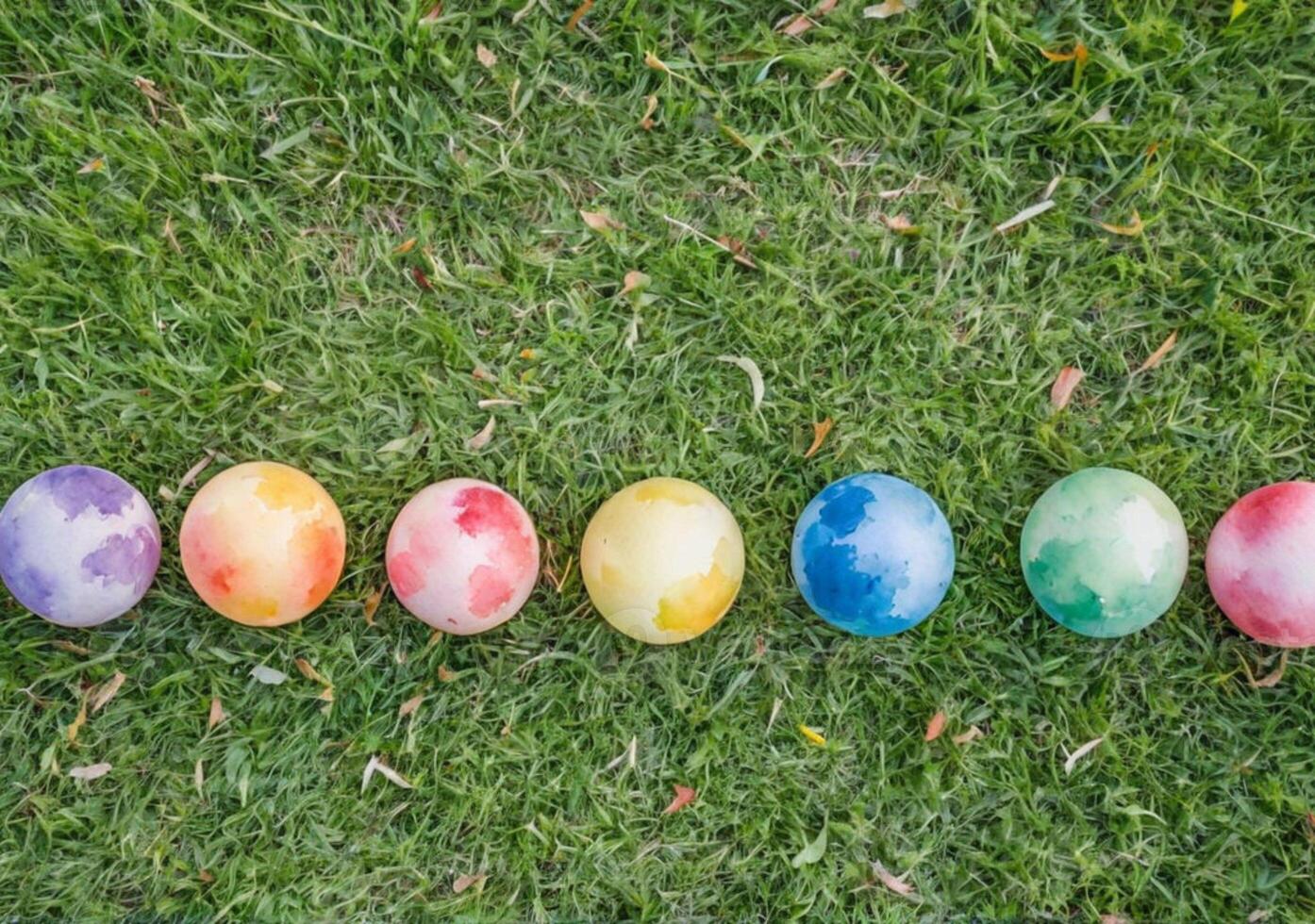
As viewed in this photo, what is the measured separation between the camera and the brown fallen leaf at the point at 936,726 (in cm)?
247

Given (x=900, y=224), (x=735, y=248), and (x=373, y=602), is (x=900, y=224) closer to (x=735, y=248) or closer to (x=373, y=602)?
(x=735, y=248)

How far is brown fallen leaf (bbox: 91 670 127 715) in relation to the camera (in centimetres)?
248

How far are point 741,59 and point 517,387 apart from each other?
0.97 metres

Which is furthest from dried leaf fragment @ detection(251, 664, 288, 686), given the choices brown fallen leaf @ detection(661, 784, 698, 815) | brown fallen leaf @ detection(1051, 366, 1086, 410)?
brown fallen leaf @ detection(1051, 366, 1086, 410)

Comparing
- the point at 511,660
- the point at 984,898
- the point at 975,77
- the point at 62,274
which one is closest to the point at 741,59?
the point at 975,77

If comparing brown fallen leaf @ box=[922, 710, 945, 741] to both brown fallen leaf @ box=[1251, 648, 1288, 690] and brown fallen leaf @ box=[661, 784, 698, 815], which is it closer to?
brown fallen leaf @ box=[661, 784, 698, 815]

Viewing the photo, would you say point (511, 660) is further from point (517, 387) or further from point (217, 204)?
point (217, 204)

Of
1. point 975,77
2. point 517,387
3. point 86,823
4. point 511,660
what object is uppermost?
point 975,77

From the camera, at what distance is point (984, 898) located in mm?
2482

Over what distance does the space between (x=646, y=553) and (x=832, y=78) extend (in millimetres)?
1256

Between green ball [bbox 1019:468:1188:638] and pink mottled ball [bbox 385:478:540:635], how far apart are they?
1178 millimetres

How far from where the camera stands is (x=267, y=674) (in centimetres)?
246

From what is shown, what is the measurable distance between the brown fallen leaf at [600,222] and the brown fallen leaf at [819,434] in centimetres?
69

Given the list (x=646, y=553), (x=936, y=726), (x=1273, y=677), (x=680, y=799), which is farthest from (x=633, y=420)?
(x=1273, y=677)
